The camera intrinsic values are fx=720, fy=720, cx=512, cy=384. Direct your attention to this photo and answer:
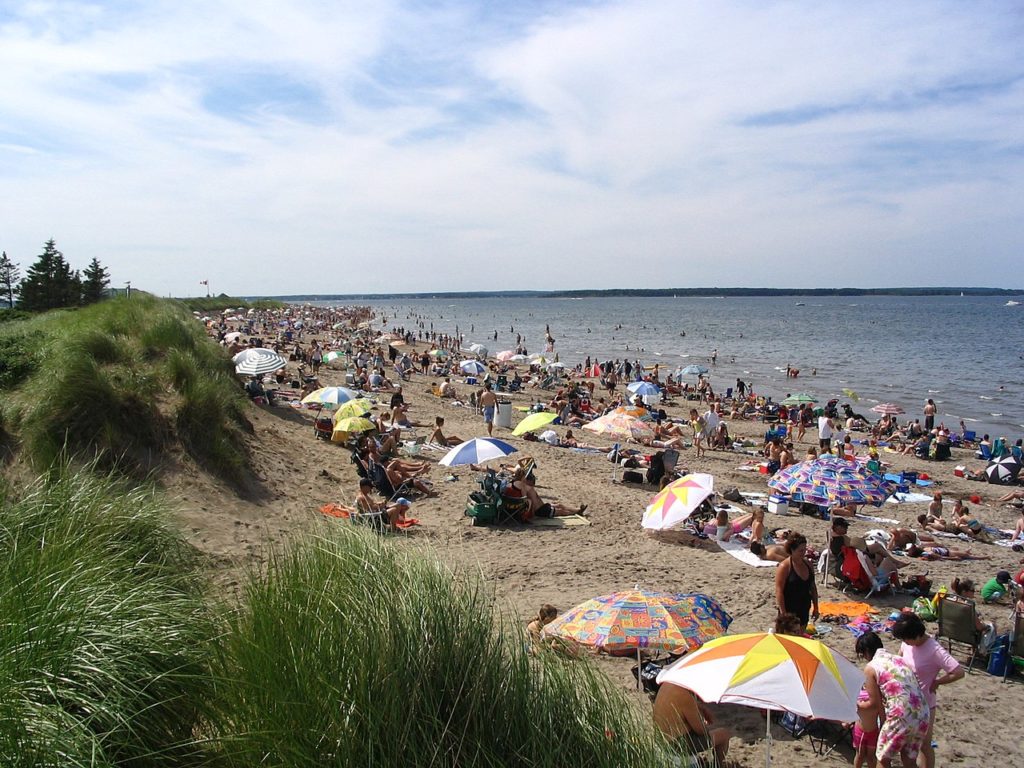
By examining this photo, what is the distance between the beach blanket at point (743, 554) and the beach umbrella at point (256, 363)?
1157 centimetres

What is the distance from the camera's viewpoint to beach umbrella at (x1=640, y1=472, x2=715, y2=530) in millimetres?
9477

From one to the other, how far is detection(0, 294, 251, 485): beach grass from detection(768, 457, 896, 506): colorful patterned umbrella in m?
8.22

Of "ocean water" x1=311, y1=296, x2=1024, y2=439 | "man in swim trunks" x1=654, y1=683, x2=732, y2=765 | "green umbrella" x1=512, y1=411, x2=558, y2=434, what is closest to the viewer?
"man in swim trunks" x1=654, y1=683, x2=732, y2=765

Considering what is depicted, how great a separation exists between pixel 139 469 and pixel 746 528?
8470 mm

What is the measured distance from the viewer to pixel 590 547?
10148mm

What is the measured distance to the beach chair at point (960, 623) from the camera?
6906 millimetres

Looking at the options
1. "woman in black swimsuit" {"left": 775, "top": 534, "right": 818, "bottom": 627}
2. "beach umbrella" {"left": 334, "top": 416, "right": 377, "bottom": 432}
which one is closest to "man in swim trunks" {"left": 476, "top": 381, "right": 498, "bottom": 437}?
"beach umbrella" {"left": 334, "top": 416, "right": 377, "bottom": 432}

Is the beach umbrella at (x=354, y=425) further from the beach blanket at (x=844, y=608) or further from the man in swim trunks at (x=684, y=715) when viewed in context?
the man in swim trunks at (x=684, y=715)

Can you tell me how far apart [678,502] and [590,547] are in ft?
4.64

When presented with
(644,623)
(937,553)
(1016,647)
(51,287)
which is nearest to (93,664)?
(644,623)

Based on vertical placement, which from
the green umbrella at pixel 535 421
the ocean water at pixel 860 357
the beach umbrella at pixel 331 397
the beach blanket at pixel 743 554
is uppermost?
the beach umbrella at pixel 331 397

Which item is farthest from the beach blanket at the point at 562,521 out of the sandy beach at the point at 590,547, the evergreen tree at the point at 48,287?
the evergreen tree at the point at 48,287

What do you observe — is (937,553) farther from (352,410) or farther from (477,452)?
(352,410)

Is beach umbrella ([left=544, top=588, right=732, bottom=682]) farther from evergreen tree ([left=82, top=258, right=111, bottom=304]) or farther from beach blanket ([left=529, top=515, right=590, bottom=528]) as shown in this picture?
evergreen tree ([left=82, top=258, right=111, bottom=304])
